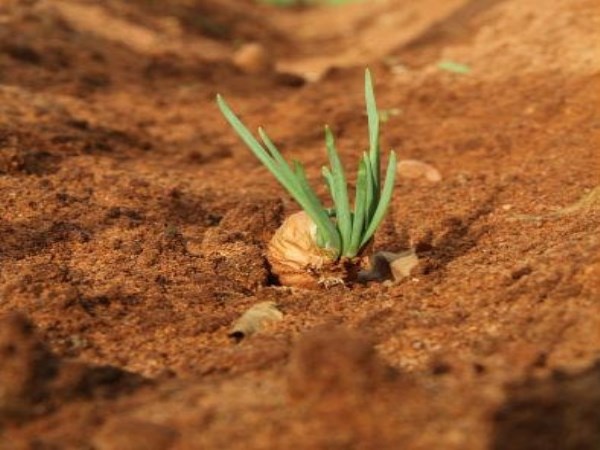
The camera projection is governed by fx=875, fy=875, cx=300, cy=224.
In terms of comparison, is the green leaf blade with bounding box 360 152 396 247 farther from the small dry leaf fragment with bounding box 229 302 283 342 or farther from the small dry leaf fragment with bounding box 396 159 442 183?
the small dry leaf fragment with bounding box 396 159 442 183

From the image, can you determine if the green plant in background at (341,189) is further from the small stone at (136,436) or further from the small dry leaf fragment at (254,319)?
the small stone at (136,436)

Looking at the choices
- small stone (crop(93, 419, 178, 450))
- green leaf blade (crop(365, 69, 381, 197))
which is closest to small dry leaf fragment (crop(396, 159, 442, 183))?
green leaf blade (crop(365, 69, 381, 197))

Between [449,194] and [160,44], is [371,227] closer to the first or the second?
[449,194]

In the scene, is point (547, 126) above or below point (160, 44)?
below

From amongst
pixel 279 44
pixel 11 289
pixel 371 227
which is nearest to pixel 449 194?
pixel 371 227

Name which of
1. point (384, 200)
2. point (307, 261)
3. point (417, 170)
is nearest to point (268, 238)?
point (307, 261)

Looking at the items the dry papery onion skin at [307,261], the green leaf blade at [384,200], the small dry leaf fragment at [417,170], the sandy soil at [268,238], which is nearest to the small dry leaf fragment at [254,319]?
the sandy soil at [268,238]

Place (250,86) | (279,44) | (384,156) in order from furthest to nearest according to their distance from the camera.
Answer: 1. (279,44)
2. (250,86)
3. (384,156)

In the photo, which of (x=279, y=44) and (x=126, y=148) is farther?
(x=279, y=44)

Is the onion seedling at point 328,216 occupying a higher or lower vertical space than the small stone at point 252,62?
lower
